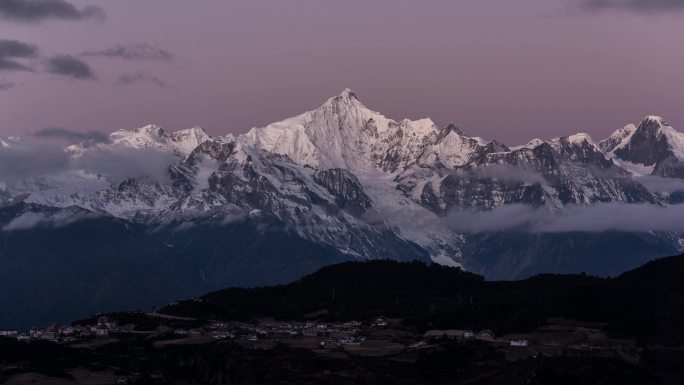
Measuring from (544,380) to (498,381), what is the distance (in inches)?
274

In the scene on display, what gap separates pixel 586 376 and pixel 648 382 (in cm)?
754

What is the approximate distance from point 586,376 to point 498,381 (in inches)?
403

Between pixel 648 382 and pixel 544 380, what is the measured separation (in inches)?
531

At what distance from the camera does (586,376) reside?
19825 cm

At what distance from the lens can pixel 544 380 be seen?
639 feet

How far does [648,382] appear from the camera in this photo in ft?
654

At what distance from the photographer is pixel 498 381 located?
199875mm

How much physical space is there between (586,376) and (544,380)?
6.27 m

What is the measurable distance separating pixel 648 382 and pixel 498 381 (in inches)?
689
